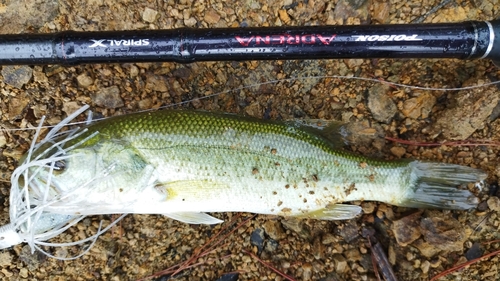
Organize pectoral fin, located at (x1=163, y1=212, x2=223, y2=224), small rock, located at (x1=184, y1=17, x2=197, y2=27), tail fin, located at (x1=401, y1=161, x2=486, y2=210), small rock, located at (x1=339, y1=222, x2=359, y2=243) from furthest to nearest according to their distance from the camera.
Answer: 1. small rock, located at (x1=339, y1=222, x2=359, y2=243)
2. small rock, located at (x1=184, y1=17, x2=197, y2=27)
3. tail fin, located at (x1=401, y1=161, x2=486, y2=210)
4. pectoral fin, located at (x1=163, y1=212, x2=223, y2=224)

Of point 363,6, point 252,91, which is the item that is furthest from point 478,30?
point 252,91

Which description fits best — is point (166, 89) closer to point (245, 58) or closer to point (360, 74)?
point (245, 58)

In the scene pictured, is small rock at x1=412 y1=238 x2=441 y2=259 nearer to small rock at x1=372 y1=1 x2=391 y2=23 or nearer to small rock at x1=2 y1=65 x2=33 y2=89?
small rock at x1=372 y1=1 x2=391 y2=23

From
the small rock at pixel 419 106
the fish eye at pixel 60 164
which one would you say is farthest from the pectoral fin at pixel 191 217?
the small rock at pixel 419 106

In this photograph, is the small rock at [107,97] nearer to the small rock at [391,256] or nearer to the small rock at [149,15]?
the small rock at [149,15]

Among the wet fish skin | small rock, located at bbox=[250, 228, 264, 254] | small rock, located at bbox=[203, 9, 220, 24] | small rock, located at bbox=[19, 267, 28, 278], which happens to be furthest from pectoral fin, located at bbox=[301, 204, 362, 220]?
small rock, located at bbox=[19, 267, 28, 278]

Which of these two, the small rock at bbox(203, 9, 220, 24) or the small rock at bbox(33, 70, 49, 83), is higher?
the small rock at bbox(203, 9, 220, 24)
